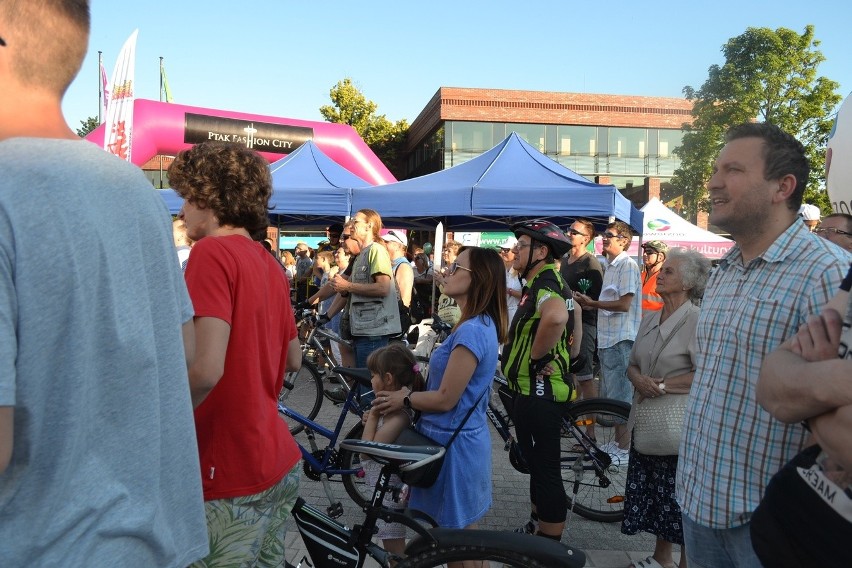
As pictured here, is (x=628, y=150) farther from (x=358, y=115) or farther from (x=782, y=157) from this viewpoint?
(x=782, y=157)

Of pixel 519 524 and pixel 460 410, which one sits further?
pixel 519 524

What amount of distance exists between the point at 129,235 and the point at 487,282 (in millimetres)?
2231

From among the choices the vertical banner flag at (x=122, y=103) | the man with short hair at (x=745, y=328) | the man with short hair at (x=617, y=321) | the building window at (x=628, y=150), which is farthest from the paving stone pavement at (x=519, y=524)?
the building window at (x=628, y=150)

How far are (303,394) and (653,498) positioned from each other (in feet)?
17.4

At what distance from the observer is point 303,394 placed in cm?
824

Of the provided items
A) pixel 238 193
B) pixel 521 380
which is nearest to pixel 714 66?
pixel 521 380

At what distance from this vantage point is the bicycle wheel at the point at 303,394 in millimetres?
6590

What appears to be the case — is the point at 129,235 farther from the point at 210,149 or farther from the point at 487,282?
the point at 487,282

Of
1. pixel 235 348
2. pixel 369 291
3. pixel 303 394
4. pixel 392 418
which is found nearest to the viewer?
pixel 235 348

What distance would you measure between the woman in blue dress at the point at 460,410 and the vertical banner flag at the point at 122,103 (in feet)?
23.4

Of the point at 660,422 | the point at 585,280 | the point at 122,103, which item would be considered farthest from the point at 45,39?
the point at 122,103

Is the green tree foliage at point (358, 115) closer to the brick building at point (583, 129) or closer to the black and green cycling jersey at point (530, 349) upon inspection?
the brick building at point (583, 129)

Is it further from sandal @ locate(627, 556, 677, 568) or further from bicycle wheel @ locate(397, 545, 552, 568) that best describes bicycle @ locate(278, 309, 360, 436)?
bicycle wheel @ locate(397, 545, 552, 568)

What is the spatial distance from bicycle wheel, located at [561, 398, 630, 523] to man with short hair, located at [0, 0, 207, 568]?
3.99 m
